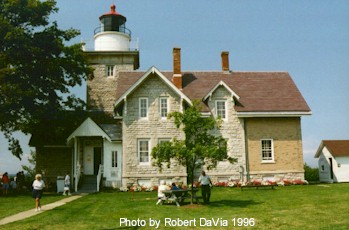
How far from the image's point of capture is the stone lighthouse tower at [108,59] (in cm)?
3306

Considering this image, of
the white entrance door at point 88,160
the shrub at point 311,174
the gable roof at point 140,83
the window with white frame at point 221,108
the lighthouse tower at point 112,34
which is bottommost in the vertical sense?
the shrub at point 311,174

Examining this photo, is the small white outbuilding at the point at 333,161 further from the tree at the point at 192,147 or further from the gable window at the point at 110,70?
the gable window at the point at 110,70

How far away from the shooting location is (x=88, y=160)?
2864cm

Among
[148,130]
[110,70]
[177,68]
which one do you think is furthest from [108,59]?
[148,130]

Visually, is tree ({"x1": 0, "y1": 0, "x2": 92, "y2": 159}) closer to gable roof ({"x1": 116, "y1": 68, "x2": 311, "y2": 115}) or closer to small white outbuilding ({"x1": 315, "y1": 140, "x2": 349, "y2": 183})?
gable roof ({"x1": 116, "y1": 68, "x2": 311, "y2": 115})

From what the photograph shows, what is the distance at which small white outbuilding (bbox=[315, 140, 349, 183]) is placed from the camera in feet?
99.7

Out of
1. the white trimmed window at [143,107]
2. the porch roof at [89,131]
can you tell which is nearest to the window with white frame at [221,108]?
the white trimmed window at [143,107]

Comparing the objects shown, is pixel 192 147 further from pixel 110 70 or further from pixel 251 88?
pixel 110 70

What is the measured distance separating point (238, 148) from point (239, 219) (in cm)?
1550

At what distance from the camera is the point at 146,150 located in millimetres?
26344

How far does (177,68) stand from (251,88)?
6.14 metres

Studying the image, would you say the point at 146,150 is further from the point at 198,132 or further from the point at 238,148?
the point at 198,132

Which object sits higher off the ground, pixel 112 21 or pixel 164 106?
pixel 112 21

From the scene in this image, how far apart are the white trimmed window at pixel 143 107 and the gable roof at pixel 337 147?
15703mm
